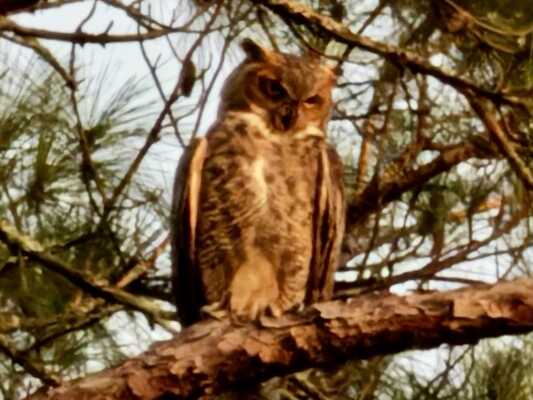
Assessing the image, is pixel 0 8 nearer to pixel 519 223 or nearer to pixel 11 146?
pixel 11 146

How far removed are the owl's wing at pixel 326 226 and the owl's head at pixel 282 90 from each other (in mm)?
109

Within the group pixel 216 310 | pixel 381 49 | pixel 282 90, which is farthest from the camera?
pixel 282 90

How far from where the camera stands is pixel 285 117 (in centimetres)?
303

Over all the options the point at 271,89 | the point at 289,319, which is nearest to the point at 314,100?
the point at 271,89

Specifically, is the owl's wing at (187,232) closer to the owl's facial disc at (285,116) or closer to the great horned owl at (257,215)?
the great horned owl at (257,215)

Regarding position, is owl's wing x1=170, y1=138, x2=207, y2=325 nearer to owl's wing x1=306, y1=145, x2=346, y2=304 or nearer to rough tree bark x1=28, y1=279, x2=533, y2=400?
owl's wing x1=306, y1=145, x2=346, y2=304

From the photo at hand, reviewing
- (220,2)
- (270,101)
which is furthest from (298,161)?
(220,2)

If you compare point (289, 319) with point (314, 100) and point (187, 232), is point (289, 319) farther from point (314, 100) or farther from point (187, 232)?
point (314, 100)

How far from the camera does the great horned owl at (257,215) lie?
284cm

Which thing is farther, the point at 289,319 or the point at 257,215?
the point at 257,215

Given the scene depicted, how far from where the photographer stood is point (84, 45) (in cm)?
262

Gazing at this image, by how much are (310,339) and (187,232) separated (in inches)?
37.8

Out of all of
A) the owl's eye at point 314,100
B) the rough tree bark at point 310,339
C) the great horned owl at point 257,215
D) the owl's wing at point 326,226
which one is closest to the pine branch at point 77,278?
the rough tree bark at point 310,339

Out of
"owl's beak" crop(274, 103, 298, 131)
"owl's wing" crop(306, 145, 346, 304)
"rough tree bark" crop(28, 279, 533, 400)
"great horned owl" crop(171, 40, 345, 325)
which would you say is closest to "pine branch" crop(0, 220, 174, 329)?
"rough tree bark" crop(28, 279, 533, 400)
